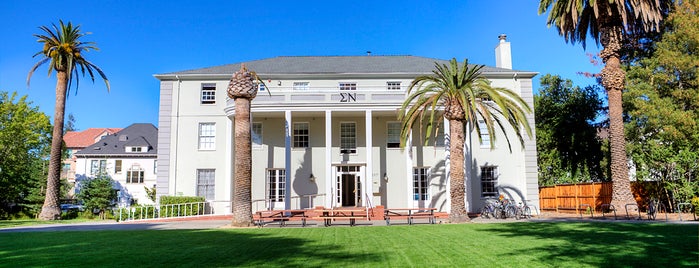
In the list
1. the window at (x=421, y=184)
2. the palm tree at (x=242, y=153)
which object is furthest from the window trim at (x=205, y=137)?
the window at (x=421, y=184)

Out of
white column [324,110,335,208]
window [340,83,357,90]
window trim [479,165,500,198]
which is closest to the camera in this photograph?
white column [324,110,335,208]

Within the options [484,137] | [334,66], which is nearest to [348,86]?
[334,66]

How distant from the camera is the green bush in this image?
2355 cm

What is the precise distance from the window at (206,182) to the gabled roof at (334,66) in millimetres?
5685

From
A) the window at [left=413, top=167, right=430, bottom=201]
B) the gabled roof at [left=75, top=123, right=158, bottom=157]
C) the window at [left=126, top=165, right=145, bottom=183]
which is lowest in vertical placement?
the window at [left=413, top=167, right=430, bottom=201]

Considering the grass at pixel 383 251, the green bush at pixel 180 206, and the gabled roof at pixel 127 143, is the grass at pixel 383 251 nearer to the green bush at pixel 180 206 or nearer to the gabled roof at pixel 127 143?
the green bush at pixel 180 206

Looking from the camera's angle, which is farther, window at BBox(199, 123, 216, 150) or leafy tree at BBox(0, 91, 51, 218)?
leafy tree at BBox(0, 91, 51, 218)

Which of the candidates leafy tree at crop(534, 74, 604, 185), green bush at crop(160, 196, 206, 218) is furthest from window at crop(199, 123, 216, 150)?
leafy tree at crop(534, 74, 604, 185)

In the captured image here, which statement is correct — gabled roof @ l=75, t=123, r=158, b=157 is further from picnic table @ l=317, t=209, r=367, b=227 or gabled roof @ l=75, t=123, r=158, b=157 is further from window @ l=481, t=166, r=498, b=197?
picnic table @ l=317, t=209, r=367, b=227

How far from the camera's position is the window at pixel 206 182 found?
2655 cm

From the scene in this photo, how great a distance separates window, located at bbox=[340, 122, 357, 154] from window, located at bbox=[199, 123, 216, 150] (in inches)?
285

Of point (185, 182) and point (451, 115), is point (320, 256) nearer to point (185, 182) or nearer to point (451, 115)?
point (451, 115)

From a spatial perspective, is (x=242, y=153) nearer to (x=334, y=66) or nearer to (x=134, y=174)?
(x=334, y=66)

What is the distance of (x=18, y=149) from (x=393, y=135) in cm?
3009
